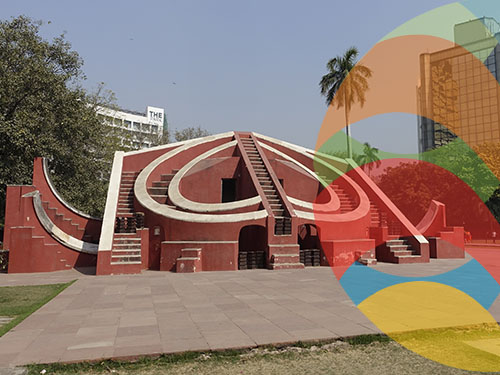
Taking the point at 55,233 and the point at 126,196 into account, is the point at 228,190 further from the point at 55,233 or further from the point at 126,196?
the point at 55,233

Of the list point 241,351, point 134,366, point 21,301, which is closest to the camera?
point 134,366

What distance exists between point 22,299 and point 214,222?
19.1 ft

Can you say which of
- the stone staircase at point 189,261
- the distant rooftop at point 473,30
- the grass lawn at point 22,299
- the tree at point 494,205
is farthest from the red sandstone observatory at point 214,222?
the distant rooftop at point 473,30

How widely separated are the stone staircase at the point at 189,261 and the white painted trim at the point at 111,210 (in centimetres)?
212

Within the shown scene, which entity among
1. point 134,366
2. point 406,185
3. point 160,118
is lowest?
point 134,366

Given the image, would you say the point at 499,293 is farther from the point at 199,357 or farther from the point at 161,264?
the point at 161,264

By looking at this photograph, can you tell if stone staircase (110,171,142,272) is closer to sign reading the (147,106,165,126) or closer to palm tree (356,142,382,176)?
palm tree (356,142,382,176)

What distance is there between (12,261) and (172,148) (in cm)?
1005

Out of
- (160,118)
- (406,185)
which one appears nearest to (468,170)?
(406,185)

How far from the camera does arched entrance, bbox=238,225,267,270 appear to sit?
12.7 metres

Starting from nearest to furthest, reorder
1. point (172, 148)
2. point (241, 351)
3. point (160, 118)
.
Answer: point (241, 351) < point (172, 148) < point (160, 118)

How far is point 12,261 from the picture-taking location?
12445 mm

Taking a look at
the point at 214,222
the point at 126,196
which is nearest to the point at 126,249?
the point at 214,222

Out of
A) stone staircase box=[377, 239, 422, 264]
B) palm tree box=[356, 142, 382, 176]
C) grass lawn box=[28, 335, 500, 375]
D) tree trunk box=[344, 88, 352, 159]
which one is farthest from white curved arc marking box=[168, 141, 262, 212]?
palm tree box=[356, 142, 382, 176]
